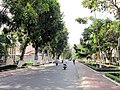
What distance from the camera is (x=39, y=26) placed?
43250mm

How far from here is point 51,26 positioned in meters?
45.2

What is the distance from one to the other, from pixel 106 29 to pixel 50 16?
969 cm

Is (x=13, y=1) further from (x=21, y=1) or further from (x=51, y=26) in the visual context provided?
(x=51, y=26)

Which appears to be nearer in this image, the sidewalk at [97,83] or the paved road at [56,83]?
the sidewalk at [97,83]

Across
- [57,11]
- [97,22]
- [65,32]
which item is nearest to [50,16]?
[57,11]

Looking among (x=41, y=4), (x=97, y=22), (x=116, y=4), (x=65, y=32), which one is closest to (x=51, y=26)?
(x=97, y=22)

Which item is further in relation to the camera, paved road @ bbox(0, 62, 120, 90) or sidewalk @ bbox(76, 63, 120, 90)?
paved road @ bbox(0, 62, 120, 90)

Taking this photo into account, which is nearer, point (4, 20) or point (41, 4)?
point (41, 4)

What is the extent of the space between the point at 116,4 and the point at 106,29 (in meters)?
21.2

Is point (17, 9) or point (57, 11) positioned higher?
point (57, 11)

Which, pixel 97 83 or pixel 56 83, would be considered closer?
pixel 97 83

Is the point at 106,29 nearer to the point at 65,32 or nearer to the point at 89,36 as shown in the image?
the point at 89,36

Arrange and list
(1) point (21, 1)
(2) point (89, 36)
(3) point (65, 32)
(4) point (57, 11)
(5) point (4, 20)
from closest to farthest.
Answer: (1) point (21, 1) → (5) point (4, 20) → (4) point (57, 11) → (2) point (89, 36) → (3) point (65, 32)

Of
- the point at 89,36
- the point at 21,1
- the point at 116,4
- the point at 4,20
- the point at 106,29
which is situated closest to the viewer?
the point at 116,4
